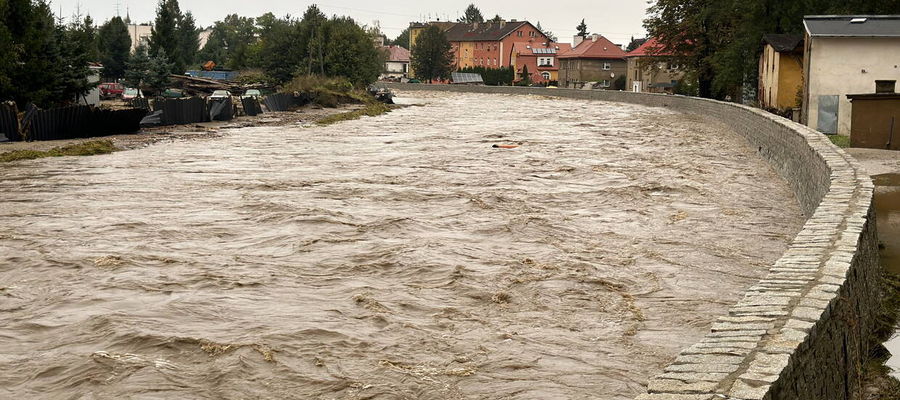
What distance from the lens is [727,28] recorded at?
66750mm

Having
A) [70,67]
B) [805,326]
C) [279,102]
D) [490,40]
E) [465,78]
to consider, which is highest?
[490,40]

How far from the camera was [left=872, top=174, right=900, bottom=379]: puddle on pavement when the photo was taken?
10141 millimetres

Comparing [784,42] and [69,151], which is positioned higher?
[784,42]

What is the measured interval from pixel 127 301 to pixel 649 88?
323 ft

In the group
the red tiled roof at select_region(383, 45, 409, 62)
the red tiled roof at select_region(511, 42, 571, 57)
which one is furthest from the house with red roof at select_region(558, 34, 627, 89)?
the red tiled roof at select_region(383, 45, 409, 62)

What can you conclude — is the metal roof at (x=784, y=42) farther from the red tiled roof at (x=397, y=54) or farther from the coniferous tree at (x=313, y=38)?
the red tiled roof at (x=397, y=54)

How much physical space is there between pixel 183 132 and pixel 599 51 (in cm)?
9861

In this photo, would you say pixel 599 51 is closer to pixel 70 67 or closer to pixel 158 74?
pixel 158 74

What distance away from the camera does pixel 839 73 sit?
3591 centimetres

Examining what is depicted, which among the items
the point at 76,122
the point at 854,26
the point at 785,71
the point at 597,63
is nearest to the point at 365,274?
the point at 76,122

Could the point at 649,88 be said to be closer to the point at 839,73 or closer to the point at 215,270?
the point at 839,73

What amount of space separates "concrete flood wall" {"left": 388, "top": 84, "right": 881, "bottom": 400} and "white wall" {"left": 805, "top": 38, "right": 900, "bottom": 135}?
23.0 metres

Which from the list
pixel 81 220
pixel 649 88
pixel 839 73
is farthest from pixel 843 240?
pixel 649 88

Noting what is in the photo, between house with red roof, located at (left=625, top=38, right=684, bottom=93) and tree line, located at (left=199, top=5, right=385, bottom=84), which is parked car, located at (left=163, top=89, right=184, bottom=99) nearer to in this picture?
tree line, located at (left=199, top=5, right=385, bottom=84)
